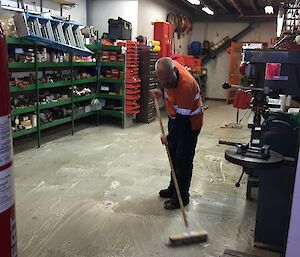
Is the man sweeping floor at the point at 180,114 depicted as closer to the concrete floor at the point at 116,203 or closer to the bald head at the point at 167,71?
the bald head at the point at 167,71

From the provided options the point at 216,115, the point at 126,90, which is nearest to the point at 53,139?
the point at 126,90

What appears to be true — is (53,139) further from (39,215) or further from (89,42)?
(39,215)

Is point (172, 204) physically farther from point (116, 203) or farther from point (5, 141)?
point (5, 141)

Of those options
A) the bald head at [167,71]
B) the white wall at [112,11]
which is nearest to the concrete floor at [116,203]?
the bald head at [167,71]

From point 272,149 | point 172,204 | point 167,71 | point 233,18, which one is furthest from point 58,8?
point 233,18

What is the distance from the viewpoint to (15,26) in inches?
170

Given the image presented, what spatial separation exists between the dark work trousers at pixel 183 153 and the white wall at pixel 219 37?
8.49 meters

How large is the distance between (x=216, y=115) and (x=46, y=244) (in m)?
6.39

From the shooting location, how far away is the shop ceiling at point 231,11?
9.33m

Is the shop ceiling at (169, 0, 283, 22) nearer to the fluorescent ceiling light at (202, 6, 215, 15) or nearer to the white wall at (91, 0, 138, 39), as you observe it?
the fluorescent ceiling light at (202, 6, 215, 15)

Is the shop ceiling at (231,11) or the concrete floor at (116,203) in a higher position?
the shop ceiling at (231,11)

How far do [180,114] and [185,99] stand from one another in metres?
0.16

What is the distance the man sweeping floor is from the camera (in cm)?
283

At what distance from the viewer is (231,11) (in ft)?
34.7
